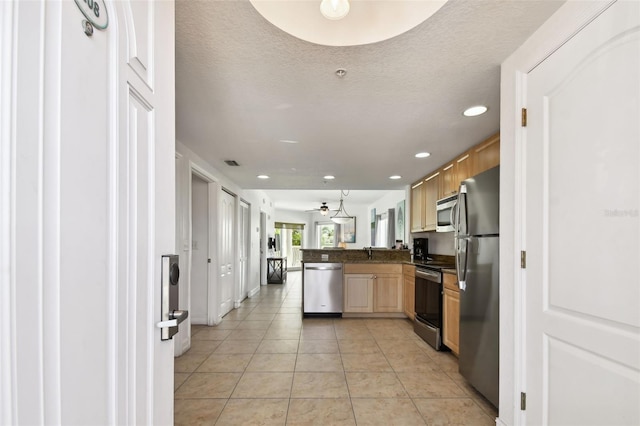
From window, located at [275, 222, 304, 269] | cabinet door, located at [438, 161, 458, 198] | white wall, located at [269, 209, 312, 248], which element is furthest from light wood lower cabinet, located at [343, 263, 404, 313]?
white wall, located at [269, 209, 312, 248]

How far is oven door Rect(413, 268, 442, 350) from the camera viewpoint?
352cm

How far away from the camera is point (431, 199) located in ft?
15.4

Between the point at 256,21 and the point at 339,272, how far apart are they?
13.1ft

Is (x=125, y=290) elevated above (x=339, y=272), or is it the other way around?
(x=125, y=290)

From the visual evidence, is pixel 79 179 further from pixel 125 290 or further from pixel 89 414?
pixel 89 414

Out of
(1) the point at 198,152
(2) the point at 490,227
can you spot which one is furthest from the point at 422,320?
(1) the point at 198,152

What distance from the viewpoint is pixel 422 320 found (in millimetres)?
3941

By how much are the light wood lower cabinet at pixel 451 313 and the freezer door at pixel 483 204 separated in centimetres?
94

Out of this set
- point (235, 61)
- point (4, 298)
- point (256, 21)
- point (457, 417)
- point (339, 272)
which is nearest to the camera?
point (4, 298)

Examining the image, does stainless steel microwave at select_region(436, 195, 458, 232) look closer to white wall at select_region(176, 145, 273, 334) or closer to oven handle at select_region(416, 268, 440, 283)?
oven handle at select_region(416, 268, 440, 283)

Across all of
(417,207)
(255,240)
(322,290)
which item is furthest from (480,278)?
(255,240)

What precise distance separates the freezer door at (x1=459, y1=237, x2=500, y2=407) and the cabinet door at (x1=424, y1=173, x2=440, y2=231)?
6.64ft

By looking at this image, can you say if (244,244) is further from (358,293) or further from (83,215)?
(83,215)

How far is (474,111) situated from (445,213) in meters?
1.72
